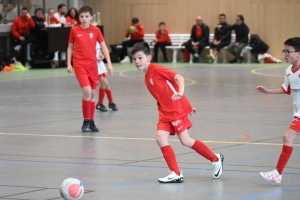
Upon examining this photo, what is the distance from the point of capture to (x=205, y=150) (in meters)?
7.69

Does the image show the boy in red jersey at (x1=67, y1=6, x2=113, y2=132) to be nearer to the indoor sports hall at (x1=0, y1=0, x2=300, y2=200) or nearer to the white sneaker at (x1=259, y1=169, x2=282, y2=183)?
the indoor sports hall at (x1=0, y1=0, x2=300, y2=200)

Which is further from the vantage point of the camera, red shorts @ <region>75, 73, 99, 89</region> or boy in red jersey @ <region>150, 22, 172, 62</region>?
boy in red jersey @ <region>150, 22, 172, 62</region>

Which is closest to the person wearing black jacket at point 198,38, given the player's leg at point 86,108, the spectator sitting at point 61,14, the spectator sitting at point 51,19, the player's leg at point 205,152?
the spectator sitting at point 61,14

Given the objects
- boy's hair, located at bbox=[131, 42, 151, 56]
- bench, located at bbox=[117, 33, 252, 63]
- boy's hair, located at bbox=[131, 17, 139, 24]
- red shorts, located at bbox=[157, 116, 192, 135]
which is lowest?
bench, located at bbox=[117, 33, 252, 63]

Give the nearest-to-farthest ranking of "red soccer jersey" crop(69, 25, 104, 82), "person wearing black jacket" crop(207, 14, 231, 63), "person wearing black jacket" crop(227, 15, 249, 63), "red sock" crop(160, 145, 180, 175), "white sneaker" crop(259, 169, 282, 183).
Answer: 1. "white sneaker" crop(259, 169, 282, 183)
2. "red sock" crop(160, 145, 180, 175)
3. "red soccer jersey" crop(69, 25, 104, 82)
4. "person wearing black jacket" crop(227, 15, 249, 63)
5. "person wearing black jacket" crop(207, 14, 231, 63)

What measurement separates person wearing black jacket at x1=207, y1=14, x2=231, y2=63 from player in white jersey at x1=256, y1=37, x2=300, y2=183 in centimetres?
2255

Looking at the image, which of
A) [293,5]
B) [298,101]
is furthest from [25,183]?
[293,5]

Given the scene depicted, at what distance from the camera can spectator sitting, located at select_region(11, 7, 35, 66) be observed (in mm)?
27812

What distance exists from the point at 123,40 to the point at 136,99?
60.5 feet

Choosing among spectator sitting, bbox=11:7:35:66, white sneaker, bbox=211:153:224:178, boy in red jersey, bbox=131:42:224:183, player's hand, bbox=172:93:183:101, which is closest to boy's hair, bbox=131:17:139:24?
spectator sitting, bbox=11:7:35:66

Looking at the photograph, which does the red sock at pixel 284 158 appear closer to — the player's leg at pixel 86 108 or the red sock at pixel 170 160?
the red sock at pixel 170 160

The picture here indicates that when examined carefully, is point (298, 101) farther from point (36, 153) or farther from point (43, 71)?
point (43, 71)

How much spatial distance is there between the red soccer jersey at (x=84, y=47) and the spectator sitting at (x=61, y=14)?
18080 millimetres

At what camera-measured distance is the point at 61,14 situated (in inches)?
1171
